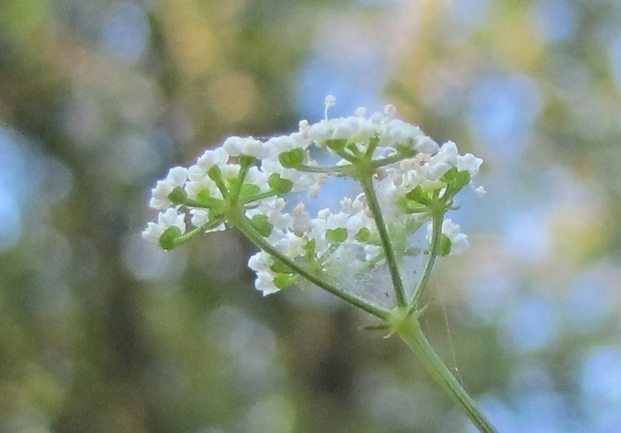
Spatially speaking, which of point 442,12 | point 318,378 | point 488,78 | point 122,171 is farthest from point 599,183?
point 122,171

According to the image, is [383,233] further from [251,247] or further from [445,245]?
[251,247]

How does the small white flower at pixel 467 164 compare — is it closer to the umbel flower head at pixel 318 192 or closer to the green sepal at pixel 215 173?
the umbel flower head at pixel 318 192

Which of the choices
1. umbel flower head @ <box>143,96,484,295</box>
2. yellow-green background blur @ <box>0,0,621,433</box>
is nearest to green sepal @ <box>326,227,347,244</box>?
umbel flower head @ <box>143,96,484,295</box>

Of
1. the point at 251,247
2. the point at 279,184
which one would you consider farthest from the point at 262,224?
the point at 251,247

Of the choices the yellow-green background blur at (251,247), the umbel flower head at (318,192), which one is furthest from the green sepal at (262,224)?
the yellow-green background blur at (251,247)

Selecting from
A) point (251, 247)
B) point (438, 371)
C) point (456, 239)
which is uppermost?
point (251, 247)

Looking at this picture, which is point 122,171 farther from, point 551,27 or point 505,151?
point 551,27
